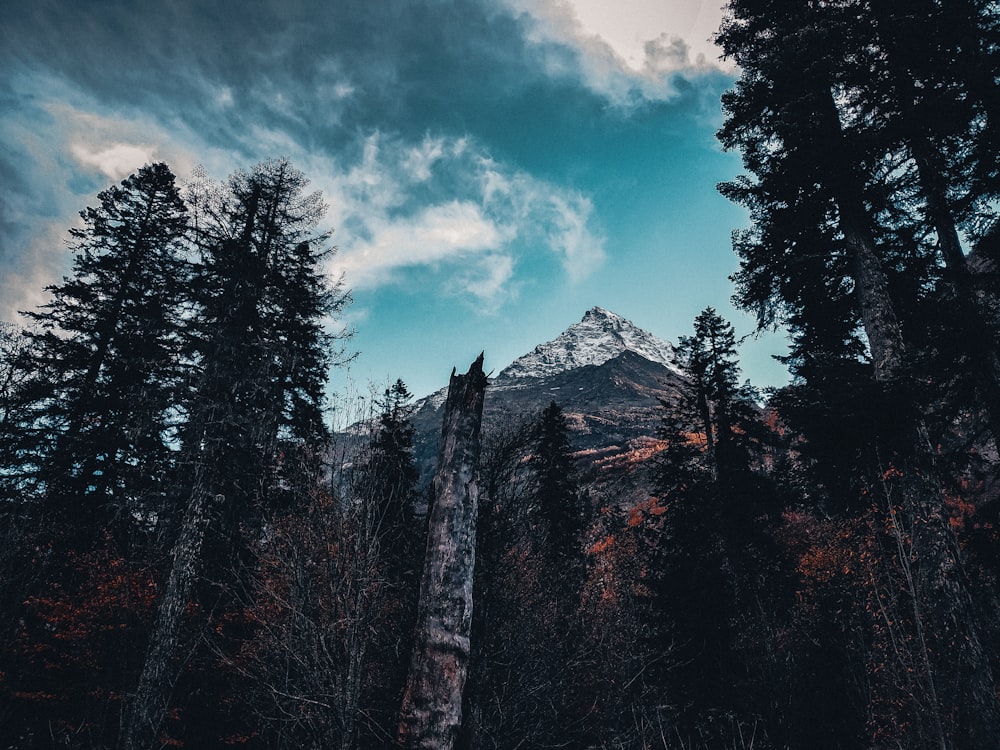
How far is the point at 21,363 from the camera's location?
1325 cm

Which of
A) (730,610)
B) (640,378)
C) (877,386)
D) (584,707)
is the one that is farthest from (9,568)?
(640,378)

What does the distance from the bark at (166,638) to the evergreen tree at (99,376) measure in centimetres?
227

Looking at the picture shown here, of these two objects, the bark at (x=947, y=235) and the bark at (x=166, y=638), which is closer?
the bark at (x=947, y=235)

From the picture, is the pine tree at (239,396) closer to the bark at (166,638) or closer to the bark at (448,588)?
the bark at (166,638)

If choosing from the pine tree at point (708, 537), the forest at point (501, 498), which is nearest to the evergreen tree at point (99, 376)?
the forest at point (501, 498)

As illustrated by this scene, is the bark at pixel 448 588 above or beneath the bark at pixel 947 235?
beneath

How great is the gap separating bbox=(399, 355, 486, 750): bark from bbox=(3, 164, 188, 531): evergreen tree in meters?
9.38

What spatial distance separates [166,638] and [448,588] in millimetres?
8175

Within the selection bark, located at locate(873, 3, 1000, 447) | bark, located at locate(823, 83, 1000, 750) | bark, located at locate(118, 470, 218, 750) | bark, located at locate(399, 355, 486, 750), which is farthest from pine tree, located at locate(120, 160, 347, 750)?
bark, located at locate(873, 3, 1000, 447)

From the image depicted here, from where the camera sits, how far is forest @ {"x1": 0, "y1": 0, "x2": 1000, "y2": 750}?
6.37 meters

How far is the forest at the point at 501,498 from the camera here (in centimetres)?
637

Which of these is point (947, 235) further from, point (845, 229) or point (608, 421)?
point (608, 421)

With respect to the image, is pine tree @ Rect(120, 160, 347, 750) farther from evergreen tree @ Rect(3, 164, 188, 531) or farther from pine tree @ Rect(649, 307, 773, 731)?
pine tree @ Rect(649, 307, 773, 731)

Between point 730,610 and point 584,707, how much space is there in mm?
7746
